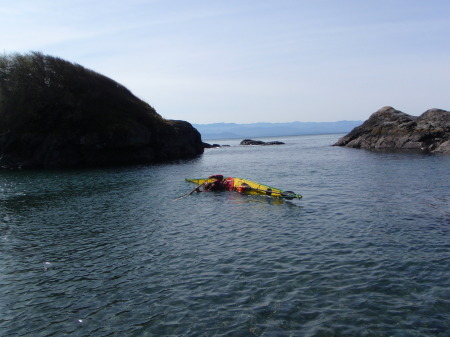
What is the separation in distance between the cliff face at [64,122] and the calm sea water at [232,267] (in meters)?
41.2

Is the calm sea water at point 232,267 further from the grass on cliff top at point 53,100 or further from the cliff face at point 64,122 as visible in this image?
the grass on cliff top at point 53,100

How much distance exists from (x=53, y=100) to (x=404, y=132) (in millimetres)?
77527

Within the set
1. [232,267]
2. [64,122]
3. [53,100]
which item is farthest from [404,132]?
[53,100]

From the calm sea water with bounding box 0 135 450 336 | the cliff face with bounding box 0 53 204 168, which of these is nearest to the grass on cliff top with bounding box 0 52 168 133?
the cliff face with bounding box 0 53 204 168

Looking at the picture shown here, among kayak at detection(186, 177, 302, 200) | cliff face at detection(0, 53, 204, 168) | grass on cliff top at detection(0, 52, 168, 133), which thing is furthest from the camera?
grass on cliff top at detection(0, 52, 168, 133)

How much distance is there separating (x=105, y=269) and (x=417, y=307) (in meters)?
12.7

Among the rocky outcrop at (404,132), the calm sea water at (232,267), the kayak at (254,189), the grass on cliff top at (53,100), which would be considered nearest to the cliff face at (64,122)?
the grass on cliff top at (53,100)

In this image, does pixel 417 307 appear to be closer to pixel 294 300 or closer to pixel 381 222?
pixel 294 300

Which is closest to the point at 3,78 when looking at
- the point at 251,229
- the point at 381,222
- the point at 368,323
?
the point at 251,229

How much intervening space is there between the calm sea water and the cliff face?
41.2 metres

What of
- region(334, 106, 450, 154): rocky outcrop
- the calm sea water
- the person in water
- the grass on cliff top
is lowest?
the calm sea water

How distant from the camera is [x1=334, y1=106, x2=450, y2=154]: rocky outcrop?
70.9 m

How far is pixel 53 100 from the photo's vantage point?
72625 millimetres

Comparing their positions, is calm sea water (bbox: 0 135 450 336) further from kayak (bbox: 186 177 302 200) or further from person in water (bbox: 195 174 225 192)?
person in water (bbox: 195 174 225 192)
